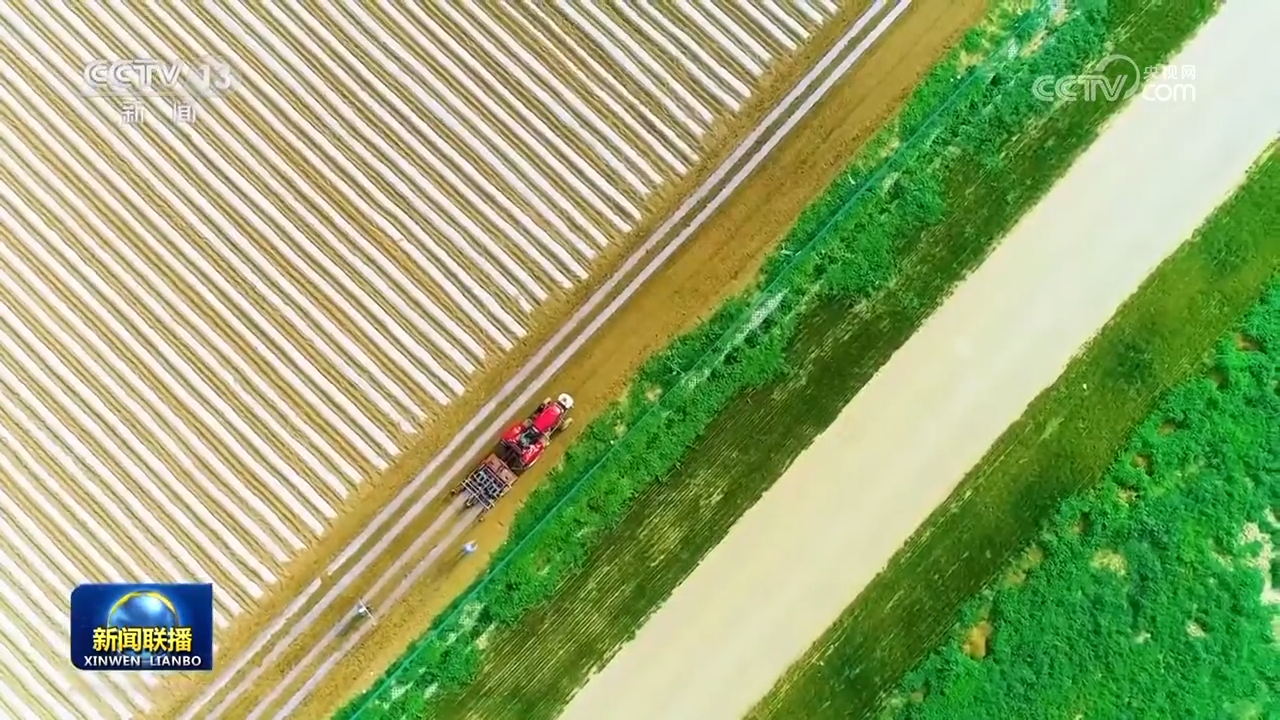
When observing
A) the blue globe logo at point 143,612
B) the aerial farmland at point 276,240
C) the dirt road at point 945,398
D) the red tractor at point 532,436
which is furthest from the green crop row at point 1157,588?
the blue globe logo at point 143,612

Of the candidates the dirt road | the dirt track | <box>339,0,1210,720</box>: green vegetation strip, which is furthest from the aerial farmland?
the dirt road

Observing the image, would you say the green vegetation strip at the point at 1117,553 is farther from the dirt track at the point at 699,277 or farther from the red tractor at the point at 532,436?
the red tractor at the point at 532,436

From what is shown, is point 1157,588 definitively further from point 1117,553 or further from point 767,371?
point 767,371

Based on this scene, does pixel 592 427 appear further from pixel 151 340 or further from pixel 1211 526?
pixel 1211 526

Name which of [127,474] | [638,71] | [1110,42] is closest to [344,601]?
[127,474]

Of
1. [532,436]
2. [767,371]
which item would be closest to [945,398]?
[767,371]

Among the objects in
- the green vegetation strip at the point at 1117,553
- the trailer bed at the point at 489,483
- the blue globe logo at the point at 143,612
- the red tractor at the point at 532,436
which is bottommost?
the blue globe logo at the point at 143,612
